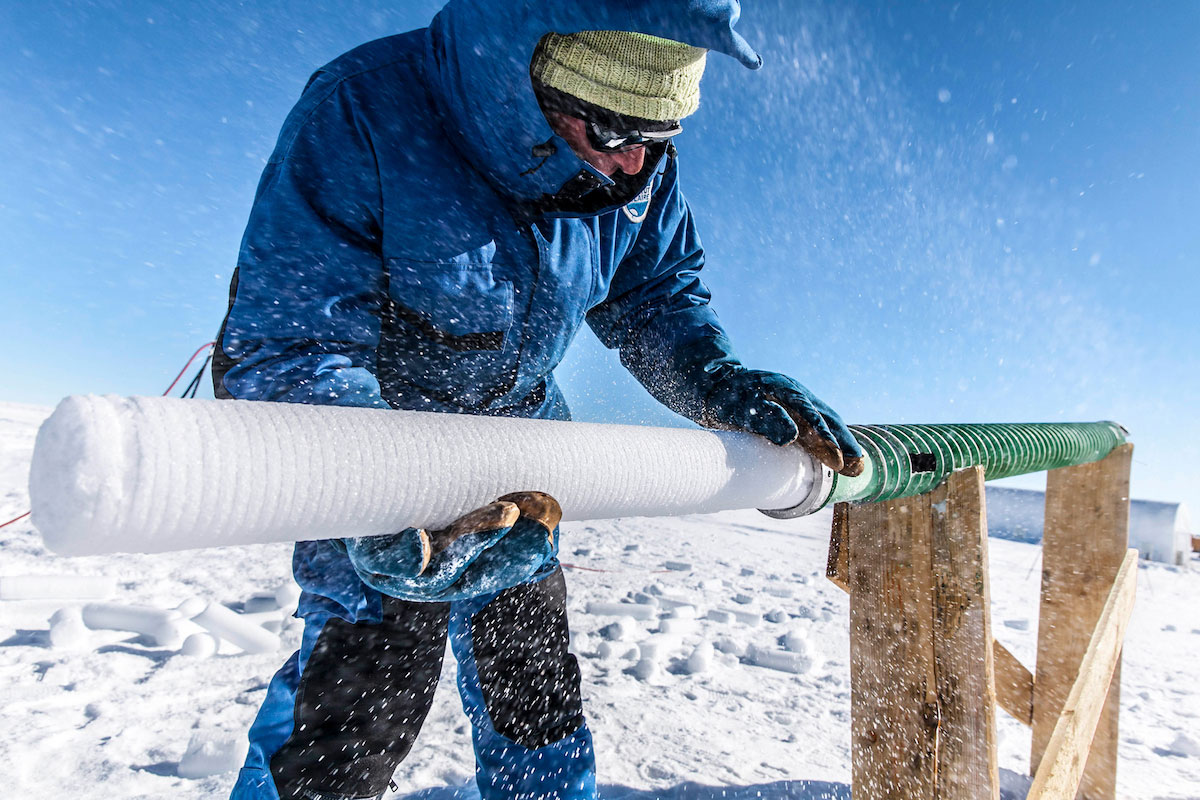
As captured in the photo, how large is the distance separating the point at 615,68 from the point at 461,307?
63 centimetres

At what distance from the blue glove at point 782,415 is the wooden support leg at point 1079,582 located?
193 cm

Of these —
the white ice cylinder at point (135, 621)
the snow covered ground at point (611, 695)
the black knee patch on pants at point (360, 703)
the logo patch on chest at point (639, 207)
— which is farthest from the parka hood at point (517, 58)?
the white ice cylinder at point (135, 621)

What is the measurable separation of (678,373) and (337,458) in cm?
123

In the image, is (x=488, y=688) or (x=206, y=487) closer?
(x=206, y=487)

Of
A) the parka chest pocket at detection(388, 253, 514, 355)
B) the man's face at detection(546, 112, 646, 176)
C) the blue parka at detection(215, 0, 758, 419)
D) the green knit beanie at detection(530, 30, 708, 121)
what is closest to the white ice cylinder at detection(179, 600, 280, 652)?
the blue parka at detection(215, 0, 758, 419)

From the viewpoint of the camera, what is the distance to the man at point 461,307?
1.07 m

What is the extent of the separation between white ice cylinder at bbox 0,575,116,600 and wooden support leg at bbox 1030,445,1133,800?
15.7 feet

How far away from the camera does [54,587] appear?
3215 mm

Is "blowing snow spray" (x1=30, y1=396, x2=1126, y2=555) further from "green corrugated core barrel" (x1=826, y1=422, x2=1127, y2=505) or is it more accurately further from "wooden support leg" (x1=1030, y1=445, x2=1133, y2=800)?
"wooden support leg" (x1=1030, y1=445, x2=1133, y2=800)

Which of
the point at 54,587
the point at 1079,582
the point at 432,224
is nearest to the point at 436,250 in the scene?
the point at 432,224

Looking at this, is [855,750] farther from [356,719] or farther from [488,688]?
[356,719]

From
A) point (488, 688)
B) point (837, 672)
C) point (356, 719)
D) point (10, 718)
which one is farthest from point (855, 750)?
point (10, 718)

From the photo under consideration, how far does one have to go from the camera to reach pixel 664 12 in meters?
1.16

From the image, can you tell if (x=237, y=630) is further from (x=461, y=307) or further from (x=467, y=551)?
(x=467, y=551)
